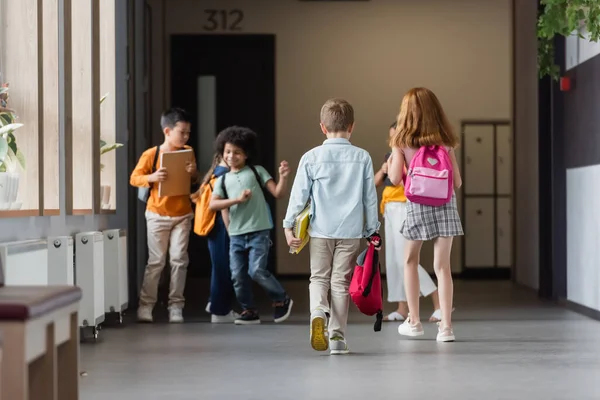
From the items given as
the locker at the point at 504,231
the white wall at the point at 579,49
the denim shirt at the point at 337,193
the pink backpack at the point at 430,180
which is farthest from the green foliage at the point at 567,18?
the locker at the point at 504,231

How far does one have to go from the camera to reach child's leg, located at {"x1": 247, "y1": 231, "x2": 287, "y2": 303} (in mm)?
6605

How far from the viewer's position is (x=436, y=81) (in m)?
11.7

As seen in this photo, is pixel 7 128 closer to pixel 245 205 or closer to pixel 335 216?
pixel 335 216

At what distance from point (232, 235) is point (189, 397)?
2914 millimetres

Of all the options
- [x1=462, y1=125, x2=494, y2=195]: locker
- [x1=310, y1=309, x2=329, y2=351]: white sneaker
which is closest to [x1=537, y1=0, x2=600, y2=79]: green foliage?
[x1=310, y1=309, x2=329, y2=351]: white sneaker

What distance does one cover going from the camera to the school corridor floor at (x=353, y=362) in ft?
12.9

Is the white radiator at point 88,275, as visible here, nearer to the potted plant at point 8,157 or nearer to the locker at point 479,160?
the potted plant at point 8,157

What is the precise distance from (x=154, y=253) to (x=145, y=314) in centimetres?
38

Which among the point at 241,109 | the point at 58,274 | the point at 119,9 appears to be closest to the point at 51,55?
the point at 58,274

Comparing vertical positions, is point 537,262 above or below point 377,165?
below

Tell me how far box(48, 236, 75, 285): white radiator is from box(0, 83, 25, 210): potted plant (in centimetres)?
29

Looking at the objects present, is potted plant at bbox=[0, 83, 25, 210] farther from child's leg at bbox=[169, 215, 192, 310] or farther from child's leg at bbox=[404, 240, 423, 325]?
child's leg at bbox=[404, 240, 423, 325]

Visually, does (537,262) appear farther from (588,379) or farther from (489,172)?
(588,379)

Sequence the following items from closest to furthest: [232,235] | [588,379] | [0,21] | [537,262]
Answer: [588,379] < [0,21] < [232,235] < [537,262]
